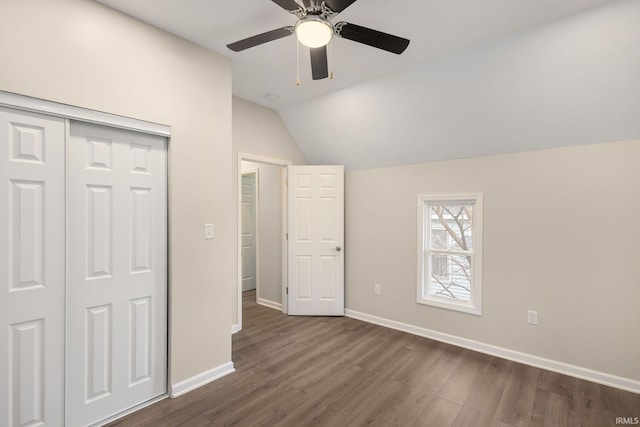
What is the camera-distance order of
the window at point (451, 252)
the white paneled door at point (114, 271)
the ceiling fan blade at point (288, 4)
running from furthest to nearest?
1. the window at point (451, 252)
2. the white paneled door at point (114, 271)
3. the ceiling fan blade at point (288, 4)

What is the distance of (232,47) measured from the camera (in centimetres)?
186

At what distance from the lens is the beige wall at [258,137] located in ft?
11.6

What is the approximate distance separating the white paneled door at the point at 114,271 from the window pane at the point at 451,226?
2863mm

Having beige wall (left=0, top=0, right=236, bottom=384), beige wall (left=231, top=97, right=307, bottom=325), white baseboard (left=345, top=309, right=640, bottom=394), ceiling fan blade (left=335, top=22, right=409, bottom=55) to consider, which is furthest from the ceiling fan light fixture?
white baseboard (left=345, top=309, right=640, bottom=394)

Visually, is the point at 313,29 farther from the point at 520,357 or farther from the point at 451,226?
the point at 520,357

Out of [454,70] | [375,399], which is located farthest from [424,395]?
[454,70]

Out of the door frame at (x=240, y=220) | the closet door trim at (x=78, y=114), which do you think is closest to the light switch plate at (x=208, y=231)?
the closet door trim at (x=78, y=114)

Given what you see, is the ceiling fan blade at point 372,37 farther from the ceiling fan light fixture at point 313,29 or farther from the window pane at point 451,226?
the window pane at point 451,226

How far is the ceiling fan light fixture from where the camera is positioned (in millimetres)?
1577

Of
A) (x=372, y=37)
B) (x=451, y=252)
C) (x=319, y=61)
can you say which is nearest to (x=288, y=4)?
(x=319, y=61)

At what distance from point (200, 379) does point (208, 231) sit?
3.96 ft

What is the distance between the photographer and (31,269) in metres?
1.71

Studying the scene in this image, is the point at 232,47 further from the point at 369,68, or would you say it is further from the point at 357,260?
the point at 357,260

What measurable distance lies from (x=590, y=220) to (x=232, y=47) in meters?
3.16
